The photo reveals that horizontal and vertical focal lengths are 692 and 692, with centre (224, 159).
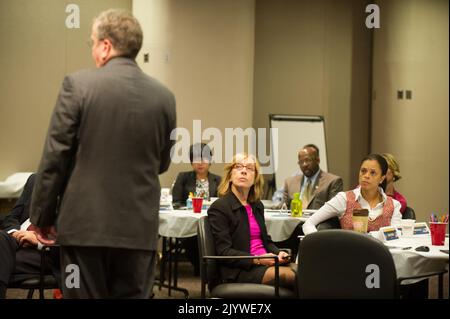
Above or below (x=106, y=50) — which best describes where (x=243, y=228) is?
below

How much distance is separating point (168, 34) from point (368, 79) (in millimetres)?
3024

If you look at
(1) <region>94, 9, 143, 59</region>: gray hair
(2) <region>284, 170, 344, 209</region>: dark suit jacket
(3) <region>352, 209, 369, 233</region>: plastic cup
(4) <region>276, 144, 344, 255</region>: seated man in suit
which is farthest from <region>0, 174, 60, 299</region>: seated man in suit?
(2) <region>284, 170, 344, 209</region>: dark suit jacket

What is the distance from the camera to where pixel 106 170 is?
8.84 feet

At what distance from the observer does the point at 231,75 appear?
8328mm

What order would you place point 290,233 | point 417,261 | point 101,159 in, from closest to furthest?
point 101,159 < point 417,261 < point 290,233

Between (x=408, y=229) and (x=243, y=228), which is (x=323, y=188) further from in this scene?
(x=243, y=228)

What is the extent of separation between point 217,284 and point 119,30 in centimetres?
195

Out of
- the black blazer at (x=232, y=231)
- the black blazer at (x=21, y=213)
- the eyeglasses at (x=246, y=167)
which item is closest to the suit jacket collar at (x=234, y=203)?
the black blazer at (x=232, y=231)

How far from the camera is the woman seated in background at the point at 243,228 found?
4.18 m

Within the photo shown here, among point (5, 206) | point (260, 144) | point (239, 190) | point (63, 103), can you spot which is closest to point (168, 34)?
point (260, 144)

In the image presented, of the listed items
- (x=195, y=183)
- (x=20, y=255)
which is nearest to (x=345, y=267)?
(x=20, y=255)

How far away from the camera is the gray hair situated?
2.78 m

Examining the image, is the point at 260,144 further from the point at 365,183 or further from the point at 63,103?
the point at 63,103

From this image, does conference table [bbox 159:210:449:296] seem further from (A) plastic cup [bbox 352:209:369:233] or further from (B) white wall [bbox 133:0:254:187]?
(B) white wall [bbox 133:0:254:187]
